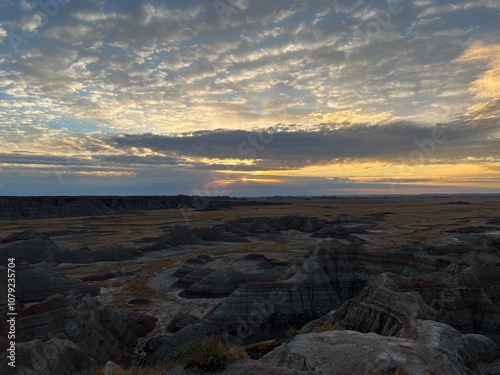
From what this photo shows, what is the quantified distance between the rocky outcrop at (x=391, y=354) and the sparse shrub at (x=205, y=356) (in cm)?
257

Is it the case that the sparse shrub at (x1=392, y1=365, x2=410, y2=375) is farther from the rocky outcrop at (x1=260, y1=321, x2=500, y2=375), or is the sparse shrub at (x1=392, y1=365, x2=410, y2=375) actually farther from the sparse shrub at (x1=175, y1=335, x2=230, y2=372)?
the sparse shrub at (x1=175, y1=335, x2=230, y2=372)

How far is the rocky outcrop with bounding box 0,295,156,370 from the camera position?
70.0 ft

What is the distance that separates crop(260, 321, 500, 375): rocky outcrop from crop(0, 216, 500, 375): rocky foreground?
1.9 inches

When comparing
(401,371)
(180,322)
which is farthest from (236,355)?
(180,322)

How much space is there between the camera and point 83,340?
72.9 feet

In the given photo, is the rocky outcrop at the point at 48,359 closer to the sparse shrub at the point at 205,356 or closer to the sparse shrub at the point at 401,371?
the sparse shrub at the point at 205,356

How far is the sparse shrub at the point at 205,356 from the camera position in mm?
11867

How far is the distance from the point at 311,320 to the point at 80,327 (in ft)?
52.0

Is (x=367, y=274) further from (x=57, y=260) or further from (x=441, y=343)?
(x=57, y=260)

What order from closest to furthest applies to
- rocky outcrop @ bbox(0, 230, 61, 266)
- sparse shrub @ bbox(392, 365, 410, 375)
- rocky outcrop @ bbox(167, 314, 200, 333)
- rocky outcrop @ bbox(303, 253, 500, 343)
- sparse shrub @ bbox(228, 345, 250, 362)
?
sparse shrub @ bbox(392, 365, 410, 375) → sparse shrub @ bbox(228, 345, 250, 362) → rocky outcrop @ bbox(303, 253, 500, 343) → rocky outcrop @ bbox(167, 314, 200, 333) → rocky outcrop @ bbox(0, 230, 61, 266)

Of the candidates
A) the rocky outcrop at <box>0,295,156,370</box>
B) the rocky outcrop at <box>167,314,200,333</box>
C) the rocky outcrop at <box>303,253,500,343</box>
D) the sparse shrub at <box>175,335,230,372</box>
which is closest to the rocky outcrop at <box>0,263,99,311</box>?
the rocky outcrop at <box>167,314,200,333</box>

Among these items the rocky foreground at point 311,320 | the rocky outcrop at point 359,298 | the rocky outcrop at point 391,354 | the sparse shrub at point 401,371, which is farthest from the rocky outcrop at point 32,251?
the sparse shrub at point 401,371

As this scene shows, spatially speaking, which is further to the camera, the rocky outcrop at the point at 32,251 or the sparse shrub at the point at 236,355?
the rocky outcrop at the point at 32,251

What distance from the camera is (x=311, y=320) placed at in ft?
91.3
